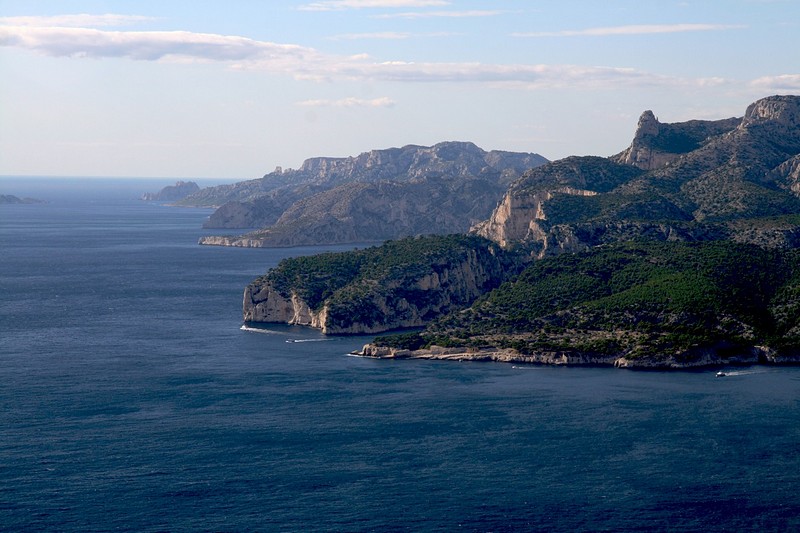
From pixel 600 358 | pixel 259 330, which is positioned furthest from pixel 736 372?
pixel 259 330

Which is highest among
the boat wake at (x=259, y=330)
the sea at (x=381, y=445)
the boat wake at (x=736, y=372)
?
the boat wake at (x=259, y=330)

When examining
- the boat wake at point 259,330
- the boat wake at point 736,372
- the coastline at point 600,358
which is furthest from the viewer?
the boat wake at point 259,330

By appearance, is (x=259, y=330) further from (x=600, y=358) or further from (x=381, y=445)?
(x=381, y=445)

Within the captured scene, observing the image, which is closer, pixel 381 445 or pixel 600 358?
pixel 381 445

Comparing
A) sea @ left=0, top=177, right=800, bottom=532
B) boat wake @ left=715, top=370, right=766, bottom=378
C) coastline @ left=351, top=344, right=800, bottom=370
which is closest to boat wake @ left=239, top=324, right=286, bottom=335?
sea @ left=0, top=177, right=800, bottom=532

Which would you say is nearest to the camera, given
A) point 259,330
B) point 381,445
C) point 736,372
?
point 381,445

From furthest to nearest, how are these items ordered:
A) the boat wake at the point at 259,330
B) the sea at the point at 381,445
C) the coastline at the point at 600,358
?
the boat wake at the point at 259,330, the coastline at the point at 600,358, the sea at the point at 381,445

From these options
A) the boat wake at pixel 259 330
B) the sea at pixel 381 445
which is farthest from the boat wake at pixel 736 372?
the boat wake at pixel 259 330

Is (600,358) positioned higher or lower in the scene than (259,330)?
higher

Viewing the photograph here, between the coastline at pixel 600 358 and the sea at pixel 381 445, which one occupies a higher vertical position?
the coastline at pixel 600 358

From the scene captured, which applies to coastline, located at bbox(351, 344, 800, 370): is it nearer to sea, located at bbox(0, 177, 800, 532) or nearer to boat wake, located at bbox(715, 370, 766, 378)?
sea, located at bbox(0, 177, 800, 532)

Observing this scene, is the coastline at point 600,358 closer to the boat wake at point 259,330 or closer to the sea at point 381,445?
the sea at point 381,445
